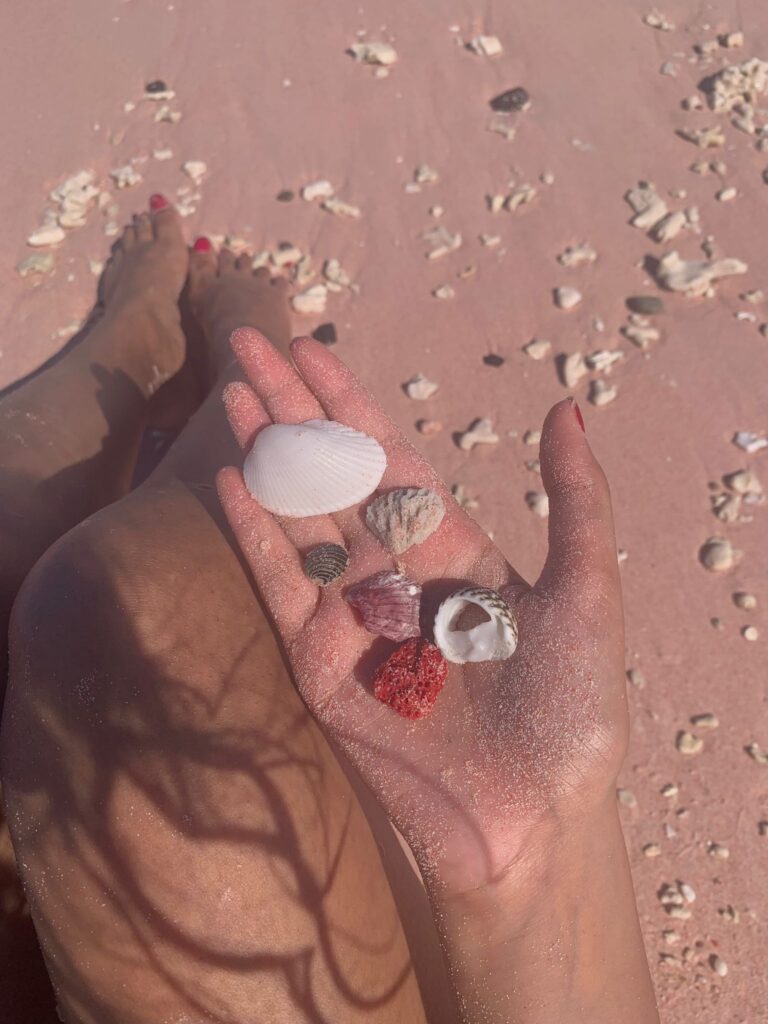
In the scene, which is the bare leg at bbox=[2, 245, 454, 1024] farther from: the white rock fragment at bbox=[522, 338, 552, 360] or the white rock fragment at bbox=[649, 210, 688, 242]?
the white rock fragment at bbox=[649, 210, 688, 242]

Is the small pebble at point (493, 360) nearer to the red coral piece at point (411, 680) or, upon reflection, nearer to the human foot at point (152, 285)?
the human foot at point (152, 285)

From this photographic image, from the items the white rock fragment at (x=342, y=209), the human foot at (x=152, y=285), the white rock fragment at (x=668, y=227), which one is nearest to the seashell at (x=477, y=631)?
the human foot at (x=152, y=285)

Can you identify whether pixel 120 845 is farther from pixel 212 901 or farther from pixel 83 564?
pixel 83 564

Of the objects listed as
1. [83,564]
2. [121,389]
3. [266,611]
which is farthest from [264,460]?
[121,389]

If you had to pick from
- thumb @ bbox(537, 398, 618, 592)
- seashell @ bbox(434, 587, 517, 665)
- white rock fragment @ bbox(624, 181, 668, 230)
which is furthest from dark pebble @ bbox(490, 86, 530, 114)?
seashell @ bbox(434, 587, 517, 665)

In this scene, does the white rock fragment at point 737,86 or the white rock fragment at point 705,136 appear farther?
the white rock fragment at point 737,86

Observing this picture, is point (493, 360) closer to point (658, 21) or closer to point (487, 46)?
point (487, 46)

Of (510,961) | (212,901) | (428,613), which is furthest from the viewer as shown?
(428,613)
